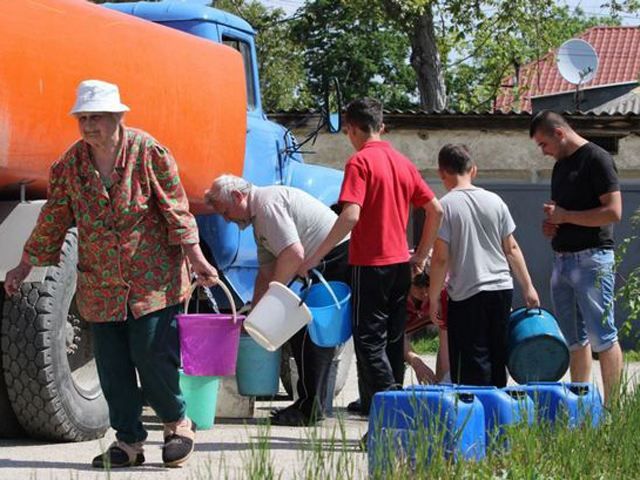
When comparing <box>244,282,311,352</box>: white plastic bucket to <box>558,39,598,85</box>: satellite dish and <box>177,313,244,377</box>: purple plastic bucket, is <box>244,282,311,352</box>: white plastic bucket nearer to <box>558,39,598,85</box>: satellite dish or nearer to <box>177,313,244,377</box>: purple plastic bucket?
<box>177,313,244,377</box>: purple plastic bucket

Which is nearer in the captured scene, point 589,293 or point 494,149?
point 589,293

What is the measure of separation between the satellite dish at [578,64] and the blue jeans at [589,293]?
14927 millimetres

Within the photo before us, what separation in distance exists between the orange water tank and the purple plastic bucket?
1.05 metres

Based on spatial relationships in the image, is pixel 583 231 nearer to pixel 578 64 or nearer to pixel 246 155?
pixel 246 155

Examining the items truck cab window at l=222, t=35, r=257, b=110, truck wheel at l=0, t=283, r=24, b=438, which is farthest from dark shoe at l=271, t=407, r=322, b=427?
truck cab window at l=222, t=35, r=257, b=110

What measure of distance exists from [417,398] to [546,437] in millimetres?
536

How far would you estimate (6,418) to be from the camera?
8.24 m

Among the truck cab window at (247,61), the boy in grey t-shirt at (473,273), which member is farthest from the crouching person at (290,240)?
the truck cab window at (247,61)

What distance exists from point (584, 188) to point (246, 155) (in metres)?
2.94

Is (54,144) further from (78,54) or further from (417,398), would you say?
(417,398)

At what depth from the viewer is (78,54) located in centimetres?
784

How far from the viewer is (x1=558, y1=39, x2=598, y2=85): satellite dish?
76.7ft

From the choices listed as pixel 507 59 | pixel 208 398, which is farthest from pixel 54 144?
pixel 507 59

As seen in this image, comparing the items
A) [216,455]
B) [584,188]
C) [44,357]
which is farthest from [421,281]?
[44,357]
